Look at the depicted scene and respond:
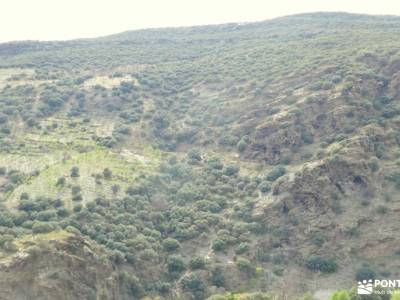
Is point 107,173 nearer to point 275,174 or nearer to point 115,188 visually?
point 115,188

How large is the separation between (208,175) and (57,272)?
24.6 meters

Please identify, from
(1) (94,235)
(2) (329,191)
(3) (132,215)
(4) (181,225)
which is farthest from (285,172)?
(1) (94,235)

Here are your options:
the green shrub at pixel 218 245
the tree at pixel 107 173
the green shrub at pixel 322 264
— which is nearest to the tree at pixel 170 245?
the green shrub at pixel 218 245

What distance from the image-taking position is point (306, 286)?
44312 millimetres

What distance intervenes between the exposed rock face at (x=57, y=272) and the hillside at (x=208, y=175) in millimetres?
86

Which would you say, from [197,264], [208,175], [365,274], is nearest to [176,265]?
[197,264]

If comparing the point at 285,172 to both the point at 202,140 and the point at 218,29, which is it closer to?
the point at 202,140

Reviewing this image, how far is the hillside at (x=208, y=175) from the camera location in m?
42.3

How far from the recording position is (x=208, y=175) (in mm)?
57719

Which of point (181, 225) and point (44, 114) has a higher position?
point (44, 114)

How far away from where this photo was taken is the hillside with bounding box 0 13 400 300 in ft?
139

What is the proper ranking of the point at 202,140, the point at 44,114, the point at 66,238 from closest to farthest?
the point at 66,238 → the point at 202,140 → the point at 44,114

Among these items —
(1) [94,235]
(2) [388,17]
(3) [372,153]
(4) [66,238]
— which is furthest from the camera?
(2) [388,17]

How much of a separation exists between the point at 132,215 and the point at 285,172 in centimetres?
1575
